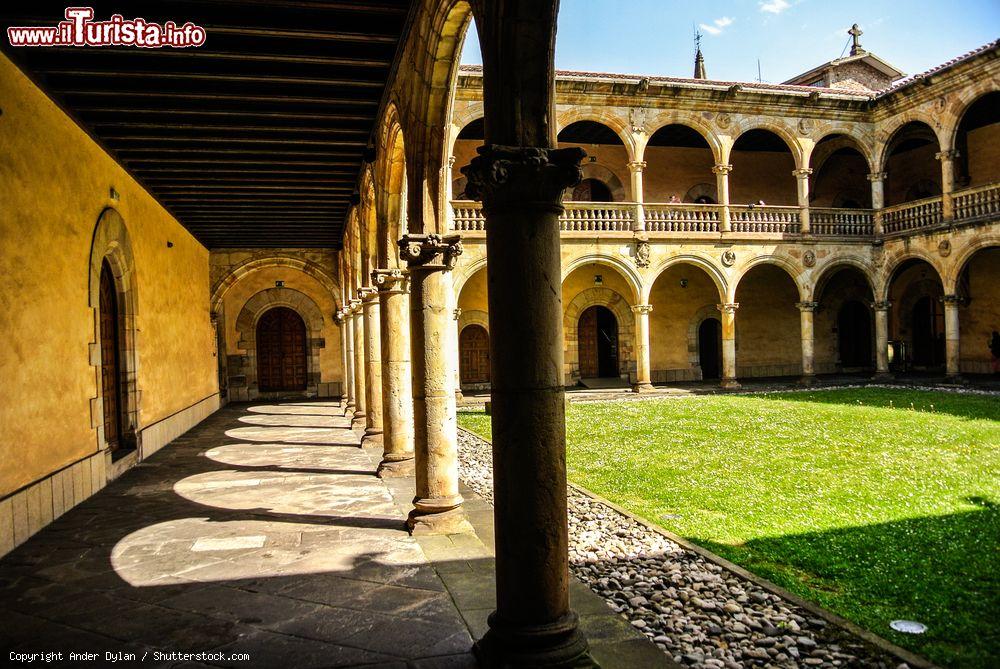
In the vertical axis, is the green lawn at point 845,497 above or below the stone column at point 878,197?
below

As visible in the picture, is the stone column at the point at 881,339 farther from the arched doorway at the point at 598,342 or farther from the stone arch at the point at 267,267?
the stone arch at the point at 267,267

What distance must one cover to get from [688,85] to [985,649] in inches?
636

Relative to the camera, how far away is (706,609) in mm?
3965

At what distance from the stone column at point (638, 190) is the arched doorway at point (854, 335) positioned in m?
8.75

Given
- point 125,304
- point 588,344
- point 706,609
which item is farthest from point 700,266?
point 706,609

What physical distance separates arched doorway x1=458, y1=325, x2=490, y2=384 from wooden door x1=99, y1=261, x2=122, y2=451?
1123cm

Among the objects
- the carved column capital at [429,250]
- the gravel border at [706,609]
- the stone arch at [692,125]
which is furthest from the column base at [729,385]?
the carved column capital at [429,250]

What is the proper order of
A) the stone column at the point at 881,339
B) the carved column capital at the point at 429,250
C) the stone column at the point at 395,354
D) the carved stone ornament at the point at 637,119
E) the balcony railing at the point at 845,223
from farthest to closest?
1. the balcony railing at the point at 845,223
2. the stone column at the point at 881,339
3. the carved stone ornament at the point at 637,119
4. the stone column at the point at 395,354
5. the carved column capital at the point at 429,250

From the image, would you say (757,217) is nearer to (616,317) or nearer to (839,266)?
(839,266)

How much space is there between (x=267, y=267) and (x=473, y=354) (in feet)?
20.6

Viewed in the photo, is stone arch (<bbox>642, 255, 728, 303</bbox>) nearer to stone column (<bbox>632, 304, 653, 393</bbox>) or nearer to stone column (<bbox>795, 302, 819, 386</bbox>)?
stone column (<bbox>632, 304, 653, 393</bbox>)

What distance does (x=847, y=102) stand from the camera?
728 inches

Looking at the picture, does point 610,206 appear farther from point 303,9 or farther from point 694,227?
point 303,9

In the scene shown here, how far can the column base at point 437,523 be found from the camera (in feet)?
17.3
